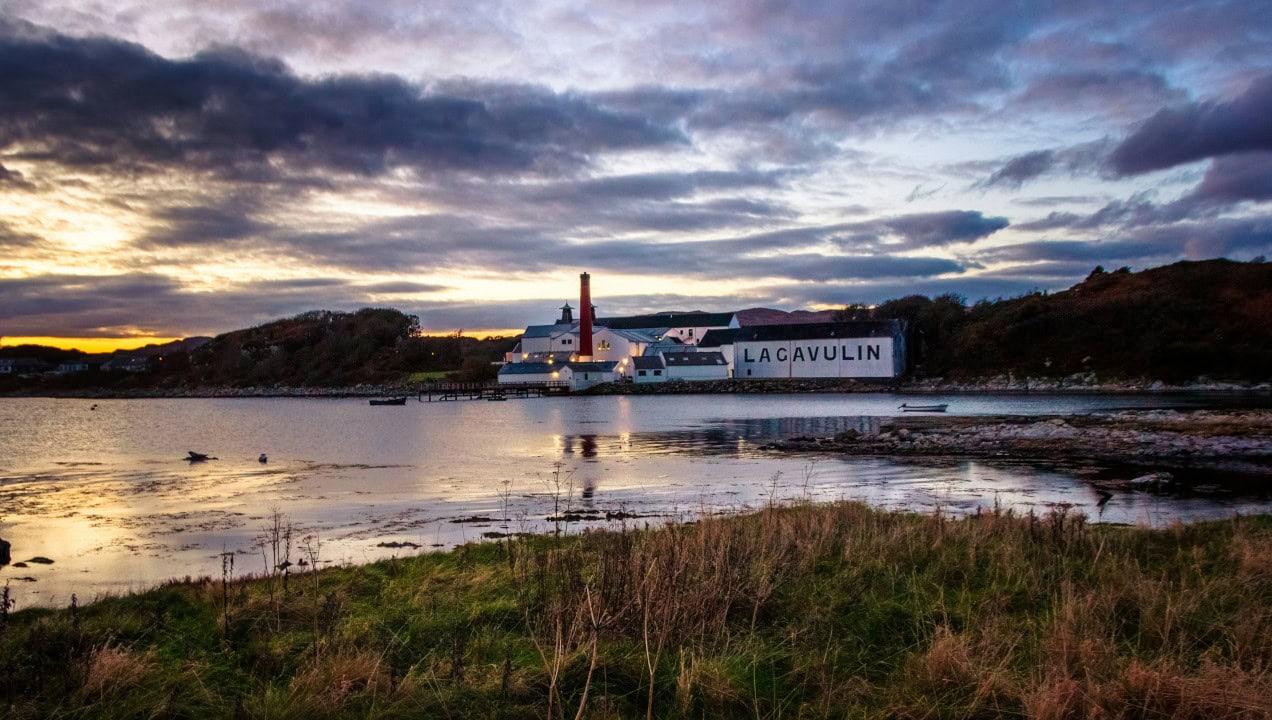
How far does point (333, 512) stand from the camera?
19938 mm

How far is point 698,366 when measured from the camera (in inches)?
4131

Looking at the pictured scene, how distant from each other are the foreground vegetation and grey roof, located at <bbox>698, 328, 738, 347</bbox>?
9812 cm

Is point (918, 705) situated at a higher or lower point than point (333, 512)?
higher

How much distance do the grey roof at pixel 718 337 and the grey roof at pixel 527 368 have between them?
2014 cm

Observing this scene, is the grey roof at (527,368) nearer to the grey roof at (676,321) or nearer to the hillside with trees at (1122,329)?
the grey roof at (676,321)

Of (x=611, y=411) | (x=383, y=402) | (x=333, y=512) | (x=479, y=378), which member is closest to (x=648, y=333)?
(x=479, y=378)

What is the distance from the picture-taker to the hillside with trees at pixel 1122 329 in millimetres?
79938

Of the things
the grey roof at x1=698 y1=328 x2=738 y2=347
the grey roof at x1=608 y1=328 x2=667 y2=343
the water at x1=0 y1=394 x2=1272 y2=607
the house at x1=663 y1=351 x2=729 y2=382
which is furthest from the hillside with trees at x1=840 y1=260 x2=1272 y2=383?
the water at x1=0 y1=394 x2=1272 y2=607

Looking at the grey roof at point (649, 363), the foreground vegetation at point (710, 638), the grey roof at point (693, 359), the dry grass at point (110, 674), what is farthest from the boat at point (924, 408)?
the dry grass at point (110, 674)

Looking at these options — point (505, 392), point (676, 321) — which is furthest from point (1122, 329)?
point (505, 392)

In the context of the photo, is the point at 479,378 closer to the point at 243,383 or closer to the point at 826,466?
the point at 243,383

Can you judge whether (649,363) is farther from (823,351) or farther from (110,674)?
(110,674)

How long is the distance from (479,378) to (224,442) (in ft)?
258

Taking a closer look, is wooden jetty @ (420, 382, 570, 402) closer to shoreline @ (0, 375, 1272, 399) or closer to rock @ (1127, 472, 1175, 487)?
shoreline @ (0, 375, 1272, 399)
